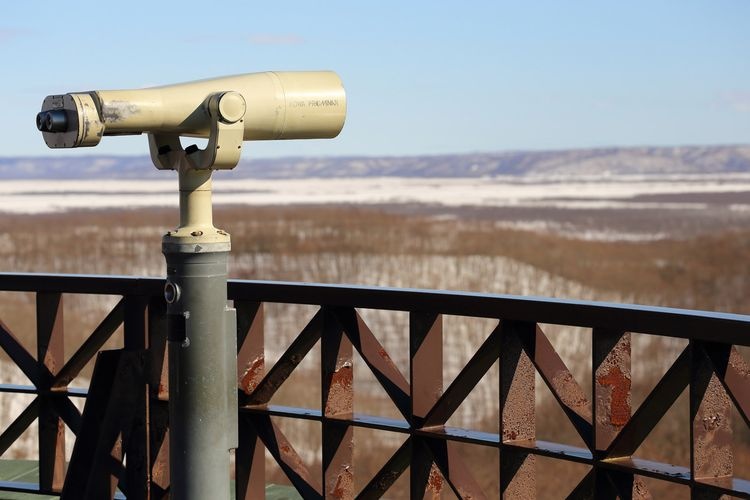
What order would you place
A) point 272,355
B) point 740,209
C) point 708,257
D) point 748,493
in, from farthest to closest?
point 740,209 → point 708,257 → point 272,355 → point 748,493

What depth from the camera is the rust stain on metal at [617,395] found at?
4.30 meters

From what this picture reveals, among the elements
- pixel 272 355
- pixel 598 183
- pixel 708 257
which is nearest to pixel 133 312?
pixel 272 355

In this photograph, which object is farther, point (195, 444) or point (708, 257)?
point (708, 257)

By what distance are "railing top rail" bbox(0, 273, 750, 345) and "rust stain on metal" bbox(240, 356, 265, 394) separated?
0.29 metres

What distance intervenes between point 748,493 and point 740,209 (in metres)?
107

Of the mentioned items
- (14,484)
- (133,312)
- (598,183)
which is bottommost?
(598,183)

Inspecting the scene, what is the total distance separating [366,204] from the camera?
11056cm

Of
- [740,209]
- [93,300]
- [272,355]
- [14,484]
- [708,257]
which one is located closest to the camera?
[14,484]

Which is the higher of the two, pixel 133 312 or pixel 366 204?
pixel 133 312

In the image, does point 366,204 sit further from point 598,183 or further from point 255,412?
point 255,412

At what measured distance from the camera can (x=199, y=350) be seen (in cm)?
390

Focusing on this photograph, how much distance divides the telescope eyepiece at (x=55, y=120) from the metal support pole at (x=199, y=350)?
41 cm

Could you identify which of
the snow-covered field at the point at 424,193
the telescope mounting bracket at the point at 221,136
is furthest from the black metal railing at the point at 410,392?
the snow-covered field at the point at 424,193

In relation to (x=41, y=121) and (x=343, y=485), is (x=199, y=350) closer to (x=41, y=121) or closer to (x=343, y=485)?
(x=41, y=121)
